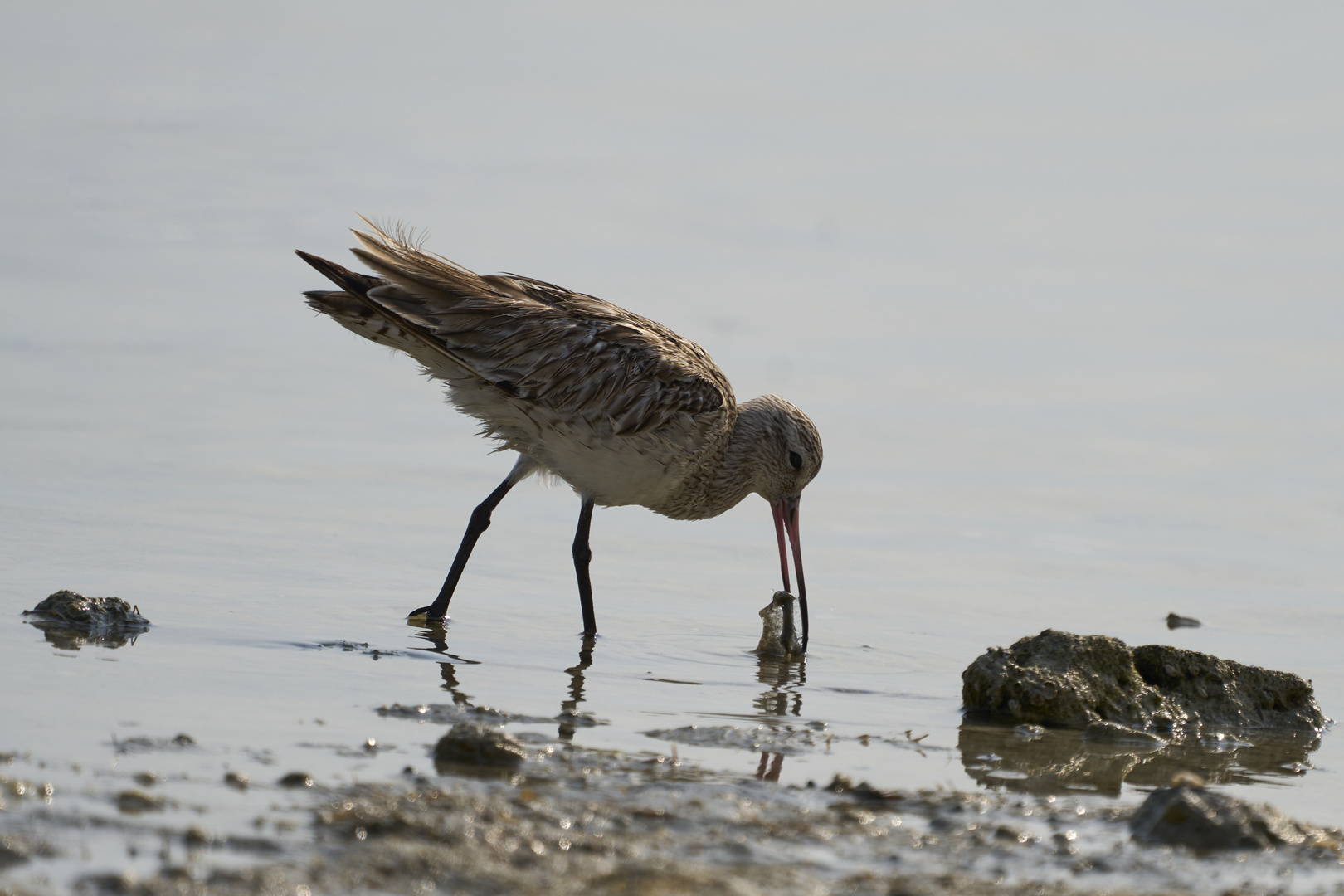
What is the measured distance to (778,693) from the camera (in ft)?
21.3

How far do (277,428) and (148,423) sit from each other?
0.91 m

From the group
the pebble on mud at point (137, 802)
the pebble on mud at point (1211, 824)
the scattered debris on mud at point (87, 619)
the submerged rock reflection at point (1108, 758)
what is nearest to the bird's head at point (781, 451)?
the submerged rock reflection at point (1108, 758)

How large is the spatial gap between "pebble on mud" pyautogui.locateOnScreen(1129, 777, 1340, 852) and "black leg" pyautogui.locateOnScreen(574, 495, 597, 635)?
3384mm

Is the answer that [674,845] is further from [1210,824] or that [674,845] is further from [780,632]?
[780,632]

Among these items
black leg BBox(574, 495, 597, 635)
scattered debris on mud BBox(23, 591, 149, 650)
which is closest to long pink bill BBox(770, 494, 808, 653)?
black leg BBox(574, 495, 597, 635)

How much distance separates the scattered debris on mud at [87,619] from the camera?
6199mm

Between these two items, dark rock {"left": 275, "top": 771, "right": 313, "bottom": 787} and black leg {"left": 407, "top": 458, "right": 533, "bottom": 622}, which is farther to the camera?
black leg {"left": 407, "top": 458, "right": 533, "bottom": 622}

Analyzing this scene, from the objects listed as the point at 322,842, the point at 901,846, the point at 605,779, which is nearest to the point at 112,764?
the point at 322,842

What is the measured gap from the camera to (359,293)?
746 centimetres

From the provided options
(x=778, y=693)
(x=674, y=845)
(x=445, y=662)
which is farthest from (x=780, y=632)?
Result: (x=674, y=845)

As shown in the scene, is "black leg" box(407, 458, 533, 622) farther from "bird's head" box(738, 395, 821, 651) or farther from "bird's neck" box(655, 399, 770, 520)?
"bird's head" box(738, 395, 821, 651)

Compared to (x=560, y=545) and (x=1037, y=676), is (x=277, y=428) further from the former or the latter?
(x=1037, y=676)

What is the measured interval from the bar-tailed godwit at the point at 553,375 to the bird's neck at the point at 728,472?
2cm

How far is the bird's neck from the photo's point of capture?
830cm
